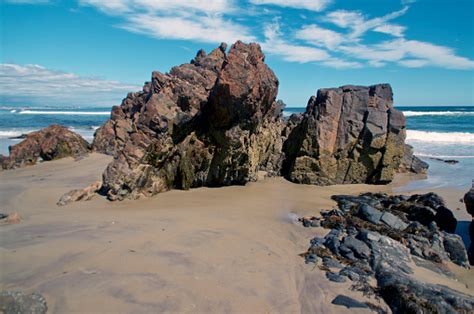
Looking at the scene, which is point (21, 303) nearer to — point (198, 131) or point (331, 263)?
point (331, 263)

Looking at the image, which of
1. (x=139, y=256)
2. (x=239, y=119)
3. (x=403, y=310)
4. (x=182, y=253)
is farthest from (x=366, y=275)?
(x=239, y=119)

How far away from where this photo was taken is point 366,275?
4.55 m

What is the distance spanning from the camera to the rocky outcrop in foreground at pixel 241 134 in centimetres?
789

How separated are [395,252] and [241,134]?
475 centimetres

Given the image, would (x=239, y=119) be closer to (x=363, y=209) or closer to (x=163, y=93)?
(x=163, y=93)

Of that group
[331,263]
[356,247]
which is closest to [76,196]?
[331,263]

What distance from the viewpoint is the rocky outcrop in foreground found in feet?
25.9

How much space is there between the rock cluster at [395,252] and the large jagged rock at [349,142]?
2835 millimetres

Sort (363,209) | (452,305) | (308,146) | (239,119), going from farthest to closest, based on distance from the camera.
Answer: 1. (308,146)
2. (239,119)
3. (363,209)
4. (452,305)

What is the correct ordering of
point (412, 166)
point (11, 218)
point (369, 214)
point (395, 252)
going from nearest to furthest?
point (395, 252) < point (11, 218) < point (369, 214) < point (412, 166)

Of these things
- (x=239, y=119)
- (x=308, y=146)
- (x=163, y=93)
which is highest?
(x=163, y=93)

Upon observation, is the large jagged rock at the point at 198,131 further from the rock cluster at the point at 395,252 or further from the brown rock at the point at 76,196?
the rock cluster at the point at 395,252

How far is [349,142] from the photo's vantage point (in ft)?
36.0

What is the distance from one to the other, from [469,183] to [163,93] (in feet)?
34.0
